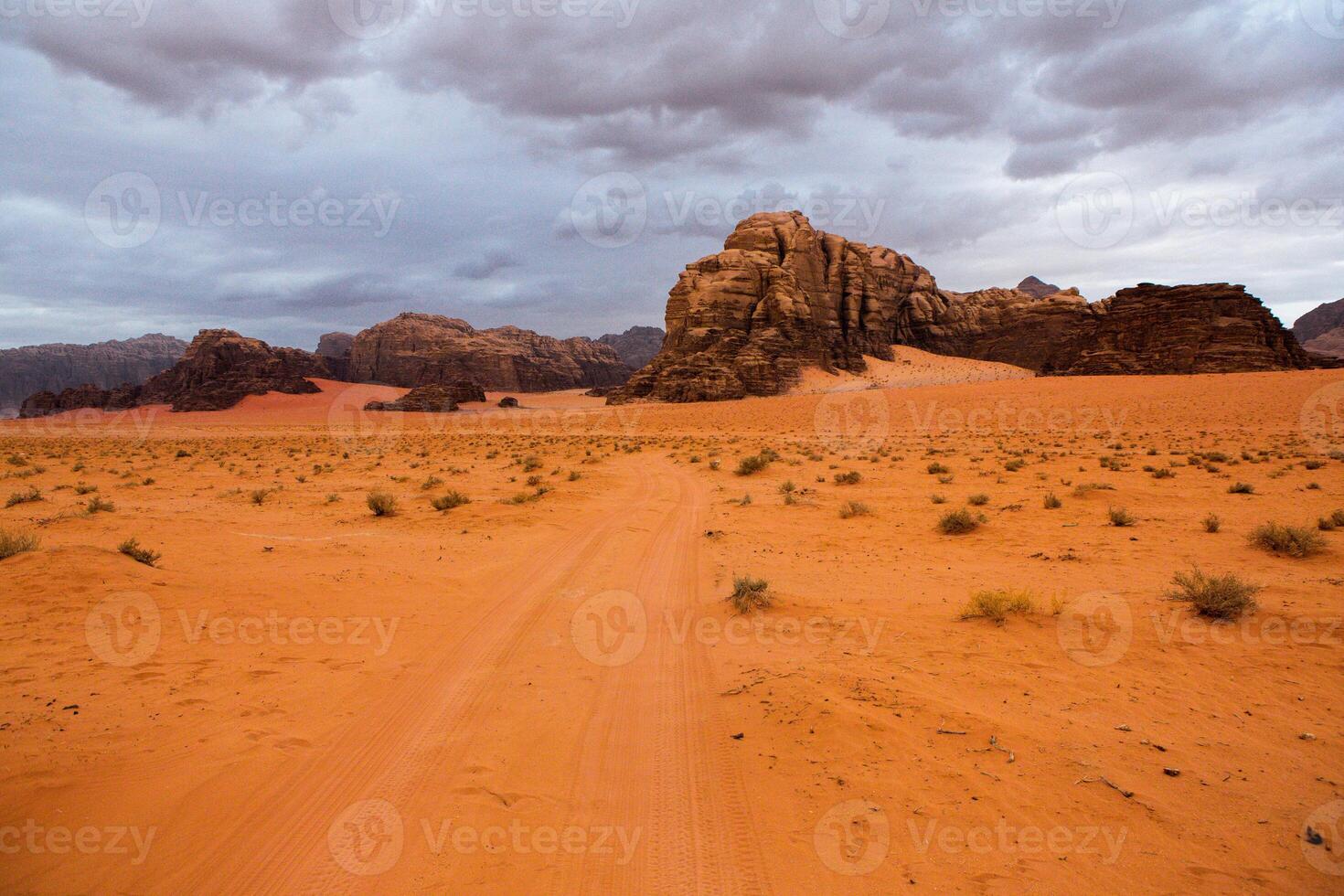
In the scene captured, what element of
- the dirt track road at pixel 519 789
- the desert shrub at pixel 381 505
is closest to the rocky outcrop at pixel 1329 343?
the desert shrub at pixel 381 505

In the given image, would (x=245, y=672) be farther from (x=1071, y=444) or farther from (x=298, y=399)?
(x=298, y=399)

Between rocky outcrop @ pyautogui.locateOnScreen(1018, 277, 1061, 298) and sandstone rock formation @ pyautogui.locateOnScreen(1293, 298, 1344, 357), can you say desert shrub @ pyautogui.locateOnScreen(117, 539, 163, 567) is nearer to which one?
sandstone rock formation @ pyautogui.locateOnScreen(1293, 298, 1344, 357)

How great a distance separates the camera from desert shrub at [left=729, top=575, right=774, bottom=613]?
23.9 feet

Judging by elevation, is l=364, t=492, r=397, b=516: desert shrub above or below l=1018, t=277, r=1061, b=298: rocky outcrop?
below

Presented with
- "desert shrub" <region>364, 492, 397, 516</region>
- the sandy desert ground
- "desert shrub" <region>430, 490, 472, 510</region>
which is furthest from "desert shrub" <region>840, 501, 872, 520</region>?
"desert shrub" <region>364, 492, 397, 516</region>

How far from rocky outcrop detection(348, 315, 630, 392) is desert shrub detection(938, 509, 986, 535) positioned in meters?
92.0

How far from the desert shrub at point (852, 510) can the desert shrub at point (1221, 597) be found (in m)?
6.28

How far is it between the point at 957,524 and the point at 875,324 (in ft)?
257

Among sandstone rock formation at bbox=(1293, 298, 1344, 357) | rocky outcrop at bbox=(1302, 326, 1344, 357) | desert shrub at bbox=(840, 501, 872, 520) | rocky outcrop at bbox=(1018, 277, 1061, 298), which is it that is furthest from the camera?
rocky outcrop at bbox=(1018, 277, 1061, 298)

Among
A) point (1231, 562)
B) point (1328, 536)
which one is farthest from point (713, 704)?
point (1328, 536)

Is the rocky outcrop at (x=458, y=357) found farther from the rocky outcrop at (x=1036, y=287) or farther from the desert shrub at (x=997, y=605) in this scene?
the rocky outcrop at (x=1036, y=287)

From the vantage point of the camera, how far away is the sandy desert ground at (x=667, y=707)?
11.2 ft

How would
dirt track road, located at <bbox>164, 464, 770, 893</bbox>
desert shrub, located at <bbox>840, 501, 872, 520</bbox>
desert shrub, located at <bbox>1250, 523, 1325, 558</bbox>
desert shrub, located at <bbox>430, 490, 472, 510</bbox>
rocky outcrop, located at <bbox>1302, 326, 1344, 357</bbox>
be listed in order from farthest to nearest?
rocky outcrop, located at <bbox>1302, 326, 1344, 357</bbox> < desert shrub, located at <bbox>430, 490, 472, 510</bbox> < desert shrub, located at <bbox>840, 501, 872, 520</bbox> < desert shrub, located at <bbox>1250, 523, 1325, 558</bbox> < dirt track road, located at <bbox>164, 464, 770, 893</bbox>

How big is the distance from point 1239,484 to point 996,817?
14.2 metres
